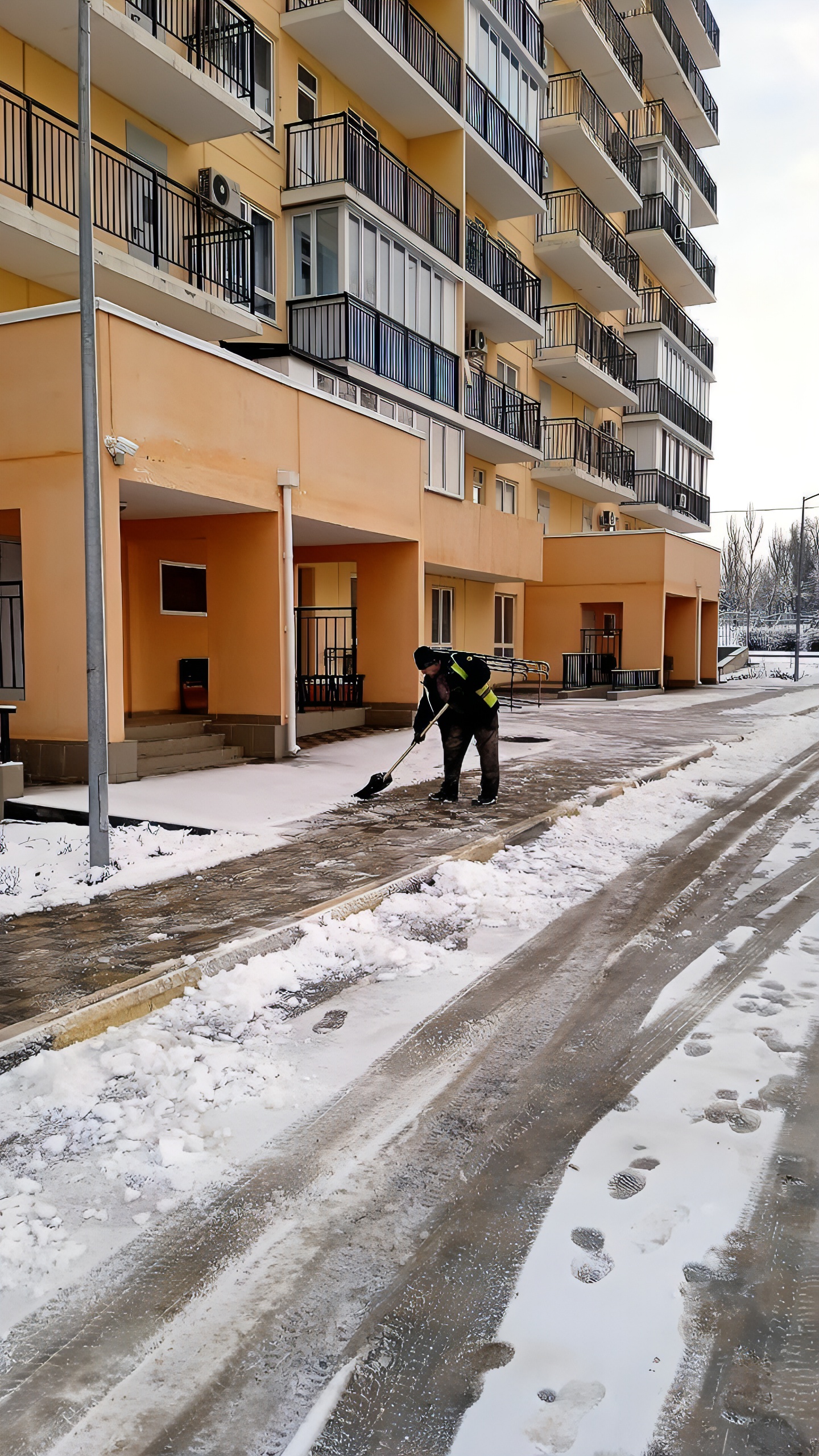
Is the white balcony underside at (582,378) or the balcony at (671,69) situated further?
the balcony at (671,69)

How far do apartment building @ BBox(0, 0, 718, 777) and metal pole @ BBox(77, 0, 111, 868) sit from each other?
314 cm

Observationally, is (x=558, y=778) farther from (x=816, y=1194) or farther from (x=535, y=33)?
(x=535, y=33)

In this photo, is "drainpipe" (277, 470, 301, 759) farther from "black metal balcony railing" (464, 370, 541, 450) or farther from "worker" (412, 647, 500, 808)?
"black metal balcony railing" (464, 370, 541, 450)

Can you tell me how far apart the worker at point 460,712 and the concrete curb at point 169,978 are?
1882mm

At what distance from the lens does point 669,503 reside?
131ft

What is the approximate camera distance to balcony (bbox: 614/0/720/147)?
120ft

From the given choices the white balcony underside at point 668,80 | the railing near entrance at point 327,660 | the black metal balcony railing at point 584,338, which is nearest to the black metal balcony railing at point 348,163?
the railing near entrance at point 327,660

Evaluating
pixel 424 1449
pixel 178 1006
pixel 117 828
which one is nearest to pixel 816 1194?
pixel 424 1449

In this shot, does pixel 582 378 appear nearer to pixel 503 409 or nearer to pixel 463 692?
pixel 503 409

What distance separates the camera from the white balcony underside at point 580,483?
3097 cm

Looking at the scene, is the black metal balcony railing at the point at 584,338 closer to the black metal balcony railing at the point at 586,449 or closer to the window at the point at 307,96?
the black metal balcony railing at the point at 586,449

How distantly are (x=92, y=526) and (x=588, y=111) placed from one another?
3159 centimetres

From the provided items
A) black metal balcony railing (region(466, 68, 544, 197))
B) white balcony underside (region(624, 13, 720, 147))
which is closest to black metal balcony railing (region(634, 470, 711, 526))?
black metal balcony railing (region(466, 68, 544, 197))

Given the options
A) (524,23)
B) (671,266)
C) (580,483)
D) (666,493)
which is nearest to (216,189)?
(524,23)
